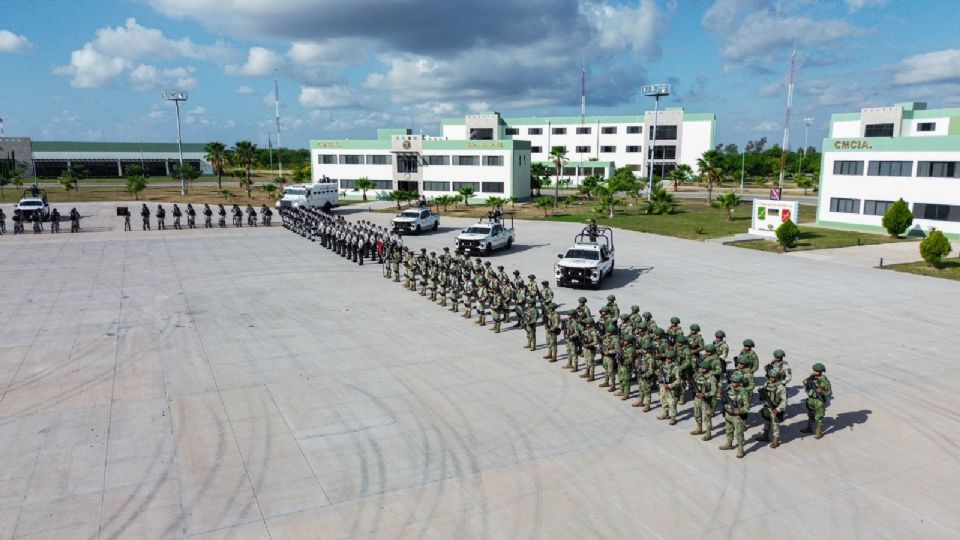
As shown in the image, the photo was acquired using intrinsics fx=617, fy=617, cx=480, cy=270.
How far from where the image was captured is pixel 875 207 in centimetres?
3875

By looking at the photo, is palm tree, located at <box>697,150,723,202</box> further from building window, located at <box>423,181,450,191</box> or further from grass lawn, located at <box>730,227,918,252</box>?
building window, located at <box>423,181,450,191</box>

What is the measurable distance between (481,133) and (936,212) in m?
54.3

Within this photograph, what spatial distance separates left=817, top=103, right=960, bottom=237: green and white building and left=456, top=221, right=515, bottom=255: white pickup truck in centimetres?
2435

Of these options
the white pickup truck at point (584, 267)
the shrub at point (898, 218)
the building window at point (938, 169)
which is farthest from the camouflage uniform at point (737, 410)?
the building window at point (938, 169)

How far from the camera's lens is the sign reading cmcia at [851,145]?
3889cm

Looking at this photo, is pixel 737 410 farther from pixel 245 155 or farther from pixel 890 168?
pixel 245 155

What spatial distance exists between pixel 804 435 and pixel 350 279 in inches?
681

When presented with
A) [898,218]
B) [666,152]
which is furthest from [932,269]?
[666,152]

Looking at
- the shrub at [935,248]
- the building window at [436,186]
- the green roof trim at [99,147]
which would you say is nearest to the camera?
the shrub at [935,248]

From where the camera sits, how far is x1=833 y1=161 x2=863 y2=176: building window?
1553 inches

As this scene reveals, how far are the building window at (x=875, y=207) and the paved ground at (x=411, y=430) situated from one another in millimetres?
20369

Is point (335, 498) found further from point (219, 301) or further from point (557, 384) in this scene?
point (219, 301)

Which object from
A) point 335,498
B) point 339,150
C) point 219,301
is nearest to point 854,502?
point 335,498

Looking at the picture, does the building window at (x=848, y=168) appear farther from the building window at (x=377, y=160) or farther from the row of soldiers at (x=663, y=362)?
the building window at (x=377, y=160)
